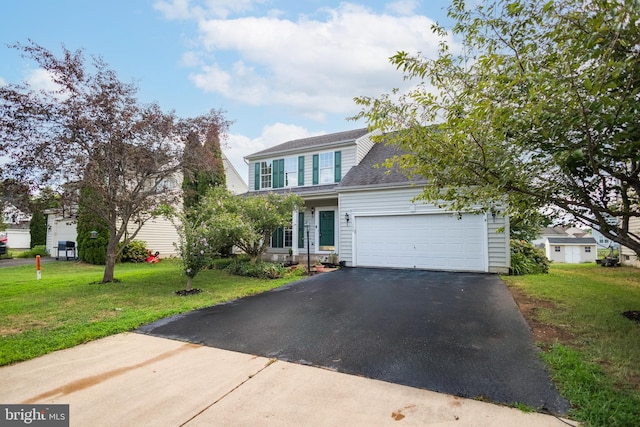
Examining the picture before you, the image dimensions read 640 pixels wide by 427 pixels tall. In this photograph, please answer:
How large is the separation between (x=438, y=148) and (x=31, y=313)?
7427 millimetres

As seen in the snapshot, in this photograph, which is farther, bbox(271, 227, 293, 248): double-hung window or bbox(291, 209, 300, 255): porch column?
bbox(271, 227, 293, 248): double-hung window

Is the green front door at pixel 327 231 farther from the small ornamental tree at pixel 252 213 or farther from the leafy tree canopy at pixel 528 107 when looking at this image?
the leafy tree canopy at pixel 528 107

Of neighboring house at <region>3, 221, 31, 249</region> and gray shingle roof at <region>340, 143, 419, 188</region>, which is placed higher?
gray shingle roof at <region>340, 143, 419, 188</region>

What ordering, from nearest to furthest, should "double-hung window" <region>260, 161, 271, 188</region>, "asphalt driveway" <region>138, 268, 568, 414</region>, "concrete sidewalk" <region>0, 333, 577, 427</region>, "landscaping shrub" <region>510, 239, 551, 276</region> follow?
"concrete sidewalk" <region>0, 333, 577, 427</region>
"asphalt driveway" <region>138, 268, 568, 414</region>
"landscaping shrub" <region>510, 239, 551, 276</region>
"double-hung window" <region>260, 161, 271, 188</region>

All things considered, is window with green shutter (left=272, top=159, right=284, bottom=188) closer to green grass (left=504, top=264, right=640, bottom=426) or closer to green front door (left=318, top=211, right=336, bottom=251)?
green front door (left=318, top=211, right=336, bottom=251)

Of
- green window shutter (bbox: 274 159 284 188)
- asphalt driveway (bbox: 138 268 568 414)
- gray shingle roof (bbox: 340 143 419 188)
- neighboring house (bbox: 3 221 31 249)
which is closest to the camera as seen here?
asphalt driveway (bbox: 138 268 568 414)

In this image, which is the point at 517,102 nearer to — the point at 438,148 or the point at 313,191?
the point at 438,148

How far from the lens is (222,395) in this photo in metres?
2.71

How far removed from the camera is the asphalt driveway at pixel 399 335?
2.94 meters

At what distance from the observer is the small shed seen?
106 feet

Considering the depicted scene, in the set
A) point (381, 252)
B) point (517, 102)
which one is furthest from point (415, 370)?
point (381, 252)

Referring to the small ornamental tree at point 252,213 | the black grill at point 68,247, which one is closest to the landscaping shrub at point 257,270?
the small ornamental tree at point 252,213

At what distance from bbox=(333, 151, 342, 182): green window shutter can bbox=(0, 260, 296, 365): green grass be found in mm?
6523

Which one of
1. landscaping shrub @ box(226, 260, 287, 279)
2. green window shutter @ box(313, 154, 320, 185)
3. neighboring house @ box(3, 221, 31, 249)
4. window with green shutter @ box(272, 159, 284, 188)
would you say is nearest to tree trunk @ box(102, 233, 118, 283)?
landscaping shrub @ box(226, 260, 287, 279)
